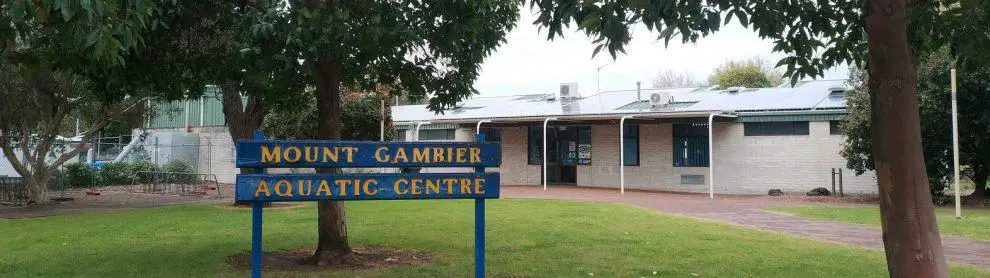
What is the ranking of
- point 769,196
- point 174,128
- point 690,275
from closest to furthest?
1. point 690,275
2. point 769,196
3. point 174,128

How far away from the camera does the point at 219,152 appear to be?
32281mm

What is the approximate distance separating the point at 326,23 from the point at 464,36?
2417mm

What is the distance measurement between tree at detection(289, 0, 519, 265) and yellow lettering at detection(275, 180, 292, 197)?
5.13 feet

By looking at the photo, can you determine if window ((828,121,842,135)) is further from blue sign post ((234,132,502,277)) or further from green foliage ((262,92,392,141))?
blue sign post ((234,132,502,277))

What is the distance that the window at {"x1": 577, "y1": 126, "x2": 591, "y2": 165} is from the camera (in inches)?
1069

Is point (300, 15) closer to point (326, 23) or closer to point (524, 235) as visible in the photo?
point (326, 23)

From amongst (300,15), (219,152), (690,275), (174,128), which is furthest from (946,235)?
(174,128)

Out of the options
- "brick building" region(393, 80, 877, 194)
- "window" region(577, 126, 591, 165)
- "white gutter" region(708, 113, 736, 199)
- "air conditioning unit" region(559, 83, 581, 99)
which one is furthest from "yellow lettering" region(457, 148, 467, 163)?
"air conditioning unit" region(559, 83, 581, 99)

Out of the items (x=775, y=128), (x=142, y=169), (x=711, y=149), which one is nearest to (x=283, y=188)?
(x=711, y=149)

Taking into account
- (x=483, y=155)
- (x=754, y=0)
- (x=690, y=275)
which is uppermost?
(x=754, y=0)

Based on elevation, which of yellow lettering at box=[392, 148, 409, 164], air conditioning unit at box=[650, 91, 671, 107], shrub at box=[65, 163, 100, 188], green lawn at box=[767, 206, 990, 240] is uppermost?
air conditioning unit at box=[650, 91, 671, 107]

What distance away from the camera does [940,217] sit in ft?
48.0

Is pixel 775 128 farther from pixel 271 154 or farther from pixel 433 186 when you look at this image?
pixel 271 154

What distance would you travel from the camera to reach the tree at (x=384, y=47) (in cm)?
699
